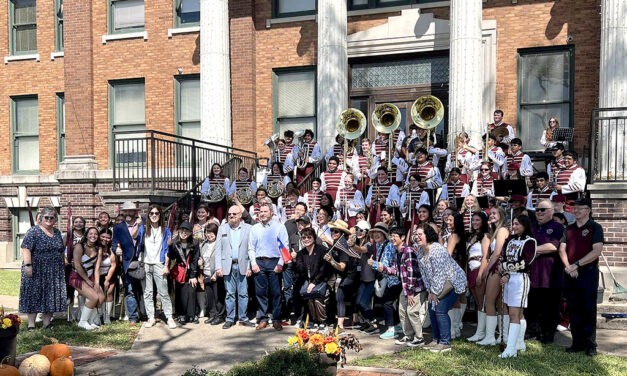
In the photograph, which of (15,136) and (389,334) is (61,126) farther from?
(389,334)

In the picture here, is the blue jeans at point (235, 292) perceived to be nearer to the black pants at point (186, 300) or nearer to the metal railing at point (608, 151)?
the black pants at point (186, 300)

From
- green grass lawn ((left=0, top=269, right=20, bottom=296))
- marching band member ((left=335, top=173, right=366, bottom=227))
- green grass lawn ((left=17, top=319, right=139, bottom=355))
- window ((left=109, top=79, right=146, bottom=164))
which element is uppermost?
window ((left=109, top=79, right=146, bottom=164))

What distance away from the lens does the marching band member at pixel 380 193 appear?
12.2m

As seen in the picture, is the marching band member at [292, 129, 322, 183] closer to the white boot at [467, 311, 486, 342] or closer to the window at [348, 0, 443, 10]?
the window at [348, 0, 443, 10]

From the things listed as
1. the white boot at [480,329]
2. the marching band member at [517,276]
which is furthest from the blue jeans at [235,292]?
the marching band member at [517,276]

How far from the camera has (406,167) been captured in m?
12.8

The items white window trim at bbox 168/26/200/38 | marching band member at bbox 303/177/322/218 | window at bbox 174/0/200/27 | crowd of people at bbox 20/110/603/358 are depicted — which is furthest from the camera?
window at bbox 174/0/200/27

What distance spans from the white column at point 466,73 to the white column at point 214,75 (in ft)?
21.2

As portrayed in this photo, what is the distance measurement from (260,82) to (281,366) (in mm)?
13865

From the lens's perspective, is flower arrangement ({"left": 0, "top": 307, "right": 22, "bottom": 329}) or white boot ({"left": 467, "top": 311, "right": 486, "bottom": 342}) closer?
flower arrangement ({"left": 0, "top": 307, "right": 22, "bottom": 329})

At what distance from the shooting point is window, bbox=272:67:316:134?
18.3 meters

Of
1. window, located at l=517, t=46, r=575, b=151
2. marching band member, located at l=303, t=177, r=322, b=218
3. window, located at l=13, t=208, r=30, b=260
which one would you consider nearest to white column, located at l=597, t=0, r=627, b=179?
window, located at l=517, t=46, r=575, b=151

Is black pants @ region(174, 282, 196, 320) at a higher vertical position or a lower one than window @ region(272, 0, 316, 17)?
lower

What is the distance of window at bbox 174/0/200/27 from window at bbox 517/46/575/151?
9.87 meters
